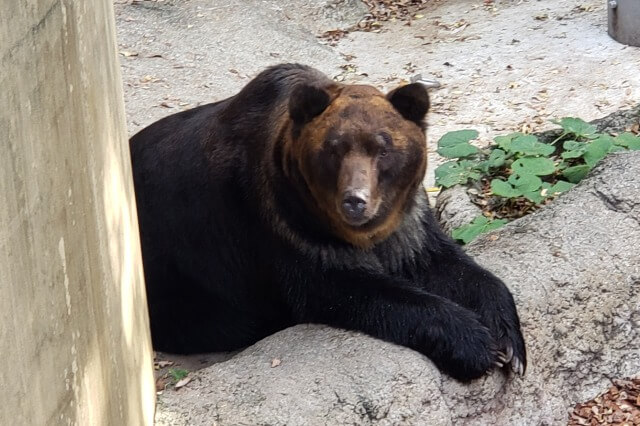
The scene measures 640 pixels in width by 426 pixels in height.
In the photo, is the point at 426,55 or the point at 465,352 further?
the point at 426,55

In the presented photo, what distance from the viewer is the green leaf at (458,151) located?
7.64m

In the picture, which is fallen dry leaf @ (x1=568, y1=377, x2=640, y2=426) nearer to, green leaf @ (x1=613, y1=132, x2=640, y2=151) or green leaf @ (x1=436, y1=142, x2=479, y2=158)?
green leaf @ (x1=613, y1=132, x2=640, y2=151)

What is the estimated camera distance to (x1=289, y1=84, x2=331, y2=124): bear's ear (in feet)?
17.0

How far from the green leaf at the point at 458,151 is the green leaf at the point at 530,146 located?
12.6 inches

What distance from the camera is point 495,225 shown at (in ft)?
22.4

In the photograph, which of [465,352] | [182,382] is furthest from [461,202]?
[182,382]

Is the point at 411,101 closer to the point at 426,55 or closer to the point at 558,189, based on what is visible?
the point at 558,189

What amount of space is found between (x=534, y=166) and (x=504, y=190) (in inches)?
13.9

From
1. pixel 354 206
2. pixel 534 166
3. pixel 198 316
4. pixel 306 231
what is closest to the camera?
pixel 354 206

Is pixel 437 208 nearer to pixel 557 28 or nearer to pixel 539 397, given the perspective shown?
pixel 539 397

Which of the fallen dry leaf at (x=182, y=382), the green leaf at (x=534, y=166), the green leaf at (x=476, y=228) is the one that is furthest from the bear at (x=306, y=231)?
the green leaf at (x=534, y=166)

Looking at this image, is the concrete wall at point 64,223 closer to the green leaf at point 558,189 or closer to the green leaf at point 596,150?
the green leaf at point 558,189

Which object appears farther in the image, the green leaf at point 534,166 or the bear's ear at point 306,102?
the green leaf at point 534,166

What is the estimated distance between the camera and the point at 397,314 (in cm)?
511
